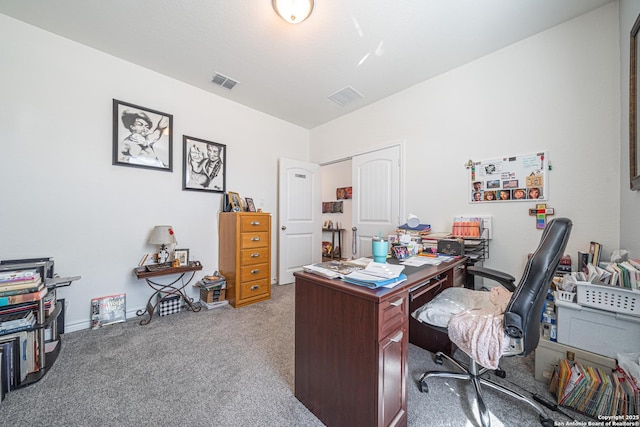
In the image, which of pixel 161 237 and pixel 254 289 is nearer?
pixel 161 237

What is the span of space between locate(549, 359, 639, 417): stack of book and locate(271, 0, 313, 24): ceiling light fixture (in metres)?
2.89

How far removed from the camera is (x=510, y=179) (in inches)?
84.6

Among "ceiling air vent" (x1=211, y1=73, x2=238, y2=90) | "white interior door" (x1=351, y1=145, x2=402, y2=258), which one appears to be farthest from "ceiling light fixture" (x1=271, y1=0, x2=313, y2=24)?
"white interior door" (x1=351, y1=145, x2=402, y2=258)

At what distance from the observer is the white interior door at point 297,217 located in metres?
3.67

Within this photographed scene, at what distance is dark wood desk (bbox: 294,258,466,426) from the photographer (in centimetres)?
97

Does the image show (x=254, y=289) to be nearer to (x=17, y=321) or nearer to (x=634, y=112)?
(x=17, y=321)

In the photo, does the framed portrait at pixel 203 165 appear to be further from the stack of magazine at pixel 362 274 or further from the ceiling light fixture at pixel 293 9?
the stack of magazine at pixel 362 274

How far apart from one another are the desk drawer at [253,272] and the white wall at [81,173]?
1.94ft

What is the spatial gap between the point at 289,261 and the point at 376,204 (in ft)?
5.51

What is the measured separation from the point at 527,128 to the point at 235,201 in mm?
3308

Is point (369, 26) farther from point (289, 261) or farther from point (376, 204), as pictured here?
point (289, 261)

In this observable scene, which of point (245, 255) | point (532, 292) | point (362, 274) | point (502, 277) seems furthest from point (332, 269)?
point (245, 255)

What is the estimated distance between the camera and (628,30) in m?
1.52

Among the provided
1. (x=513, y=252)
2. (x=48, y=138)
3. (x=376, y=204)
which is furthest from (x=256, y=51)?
(x=513, y=252)
